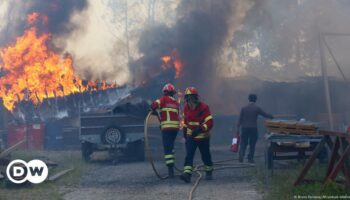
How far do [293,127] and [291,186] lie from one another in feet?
6.40

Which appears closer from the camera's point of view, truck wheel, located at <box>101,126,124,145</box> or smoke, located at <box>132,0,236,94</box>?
truck wheel, located at <box>101,126,124,145</box>

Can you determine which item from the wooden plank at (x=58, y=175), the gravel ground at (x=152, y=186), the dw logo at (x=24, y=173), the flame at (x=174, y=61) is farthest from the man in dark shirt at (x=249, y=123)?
the flame at (x=174, y=61)

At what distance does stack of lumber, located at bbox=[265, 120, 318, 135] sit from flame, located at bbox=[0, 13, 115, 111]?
10872 millimetres

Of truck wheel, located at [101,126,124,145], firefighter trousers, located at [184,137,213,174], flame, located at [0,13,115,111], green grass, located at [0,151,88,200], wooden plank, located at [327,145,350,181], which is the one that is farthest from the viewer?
flame, located at [0,13,115,111]

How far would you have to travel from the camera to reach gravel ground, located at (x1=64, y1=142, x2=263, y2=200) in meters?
7.73

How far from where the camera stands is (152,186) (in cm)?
878

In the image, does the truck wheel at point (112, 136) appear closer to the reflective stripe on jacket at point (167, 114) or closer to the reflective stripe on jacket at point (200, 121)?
the reflective stripe on jacket at point (167, 114)

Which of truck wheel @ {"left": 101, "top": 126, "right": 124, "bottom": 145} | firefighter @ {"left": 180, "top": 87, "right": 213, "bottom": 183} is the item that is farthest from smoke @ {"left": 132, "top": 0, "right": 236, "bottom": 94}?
firefighter @ {"left": 180, "top": 87, "right": 213, "bottom": 183}

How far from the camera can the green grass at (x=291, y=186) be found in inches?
273

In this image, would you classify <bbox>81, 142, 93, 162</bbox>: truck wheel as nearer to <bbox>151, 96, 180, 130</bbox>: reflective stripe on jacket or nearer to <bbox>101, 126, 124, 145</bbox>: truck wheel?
<bbox>101, 126, 124, 145</bbox>: truck wheel

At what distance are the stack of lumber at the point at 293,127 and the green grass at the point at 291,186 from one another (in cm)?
82

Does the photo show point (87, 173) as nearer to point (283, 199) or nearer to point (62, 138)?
point (283, 199)

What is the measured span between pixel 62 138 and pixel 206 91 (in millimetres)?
6811

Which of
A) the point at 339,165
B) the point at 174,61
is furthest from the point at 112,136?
the point at 174,61
